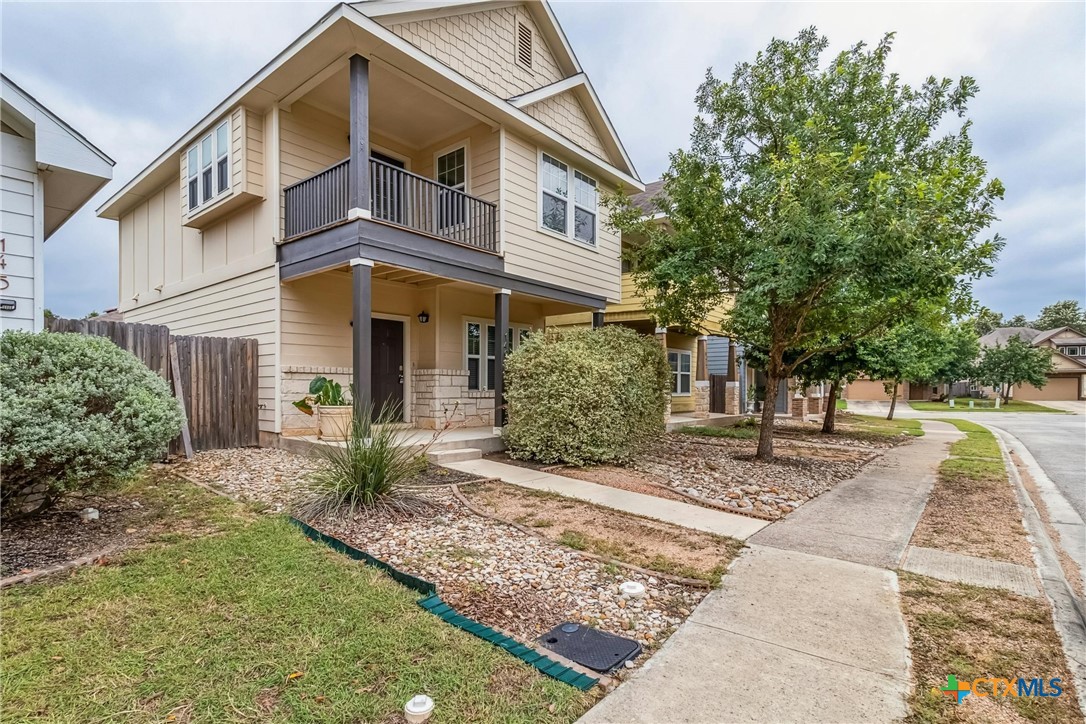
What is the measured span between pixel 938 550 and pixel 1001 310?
8935 centimetres

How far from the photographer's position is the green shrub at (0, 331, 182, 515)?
379 centimetres

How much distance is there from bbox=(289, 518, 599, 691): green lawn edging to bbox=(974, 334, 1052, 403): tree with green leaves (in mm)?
45441

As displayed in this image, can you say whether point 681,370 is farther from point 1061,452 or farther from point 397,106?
point 397,106

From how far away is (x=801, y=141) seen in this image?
7477 millimetres

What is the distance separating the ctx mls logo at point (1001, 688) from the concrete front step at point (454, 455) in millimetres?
6003

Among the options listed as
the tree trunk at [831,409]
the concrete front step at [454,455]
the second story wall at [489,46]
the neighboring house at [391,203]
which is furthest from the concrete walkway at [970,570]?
the tree trunk at [831,409]

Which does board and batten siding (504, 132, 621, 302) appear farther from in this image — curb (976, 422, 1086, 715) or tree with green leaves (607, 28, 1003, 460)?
curb (976, 422, 1086, 715)

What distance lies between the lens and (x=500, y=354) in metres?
9.27

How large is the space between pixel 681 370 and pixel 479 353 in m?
9.03

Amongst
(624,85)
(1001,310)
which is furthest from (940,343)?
(1001,310)

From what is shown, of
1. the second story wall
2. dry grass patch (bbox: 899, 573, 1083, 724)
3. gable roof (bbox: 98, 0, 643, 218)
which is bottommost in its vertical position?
dry grass patch (bbox: 899, 573, 1083, 724)

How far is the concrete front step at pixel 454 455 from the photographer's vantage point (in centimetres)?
751

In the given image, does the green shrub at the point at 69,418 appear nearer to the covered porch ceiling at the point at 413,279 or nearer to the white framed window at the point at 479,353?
the covered porch ceiling at the point at 413,279

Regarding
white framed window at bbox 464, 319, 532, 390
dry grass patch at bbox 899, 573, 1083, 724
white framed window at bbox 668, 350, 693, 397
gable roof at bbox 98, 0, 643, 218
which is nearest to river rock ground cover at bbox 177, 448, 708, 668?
dry grass patch at bbox 899, 573, 1083, 724
